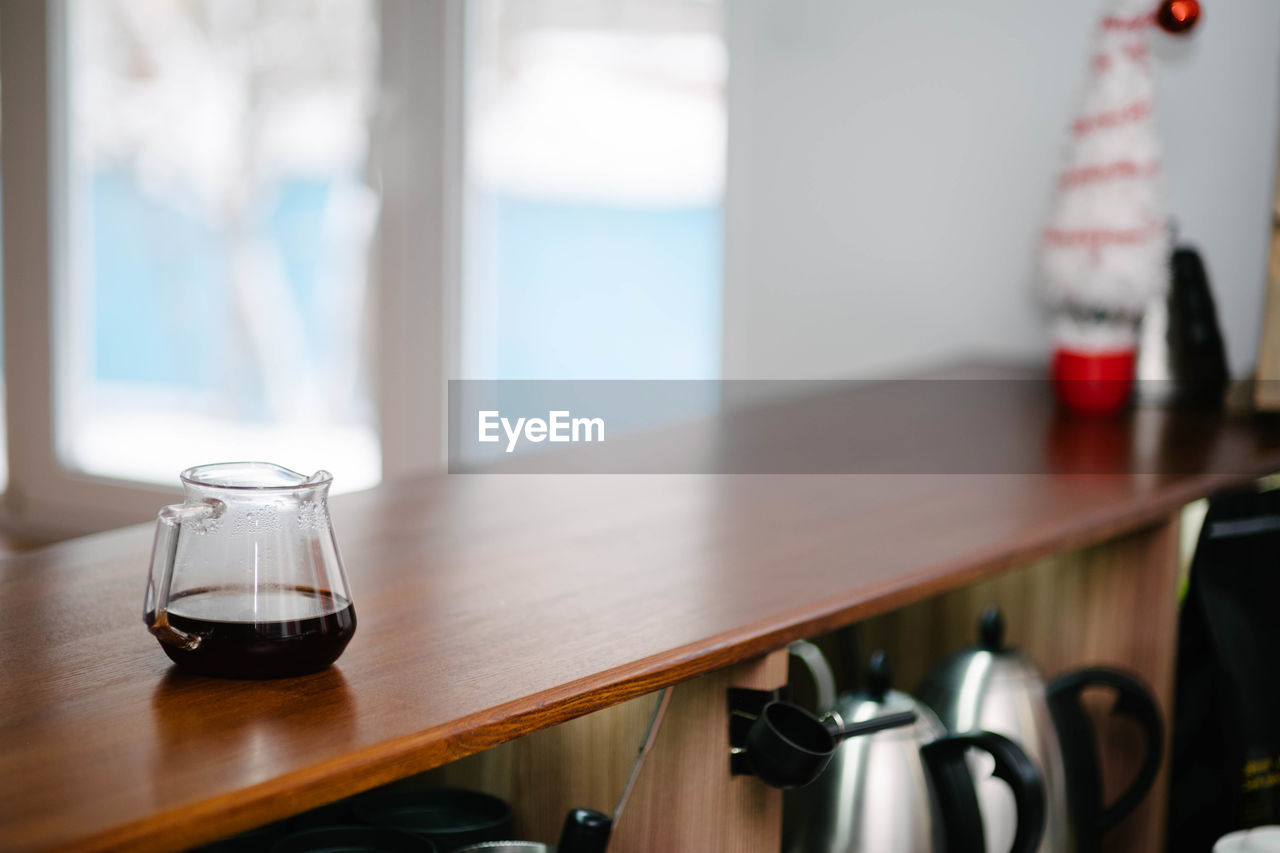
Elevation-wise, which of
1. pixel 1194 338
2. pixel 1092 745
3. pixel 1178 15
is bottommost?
pixel 1092 745

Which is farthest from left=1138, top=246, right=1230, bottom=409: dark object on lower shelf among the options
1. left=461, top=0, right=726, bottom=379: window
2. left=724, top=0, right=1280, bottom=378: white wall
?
left=461, top=0, right=726, bottom=379: window

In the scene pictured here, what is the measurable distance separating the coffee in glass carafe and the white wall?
182cm

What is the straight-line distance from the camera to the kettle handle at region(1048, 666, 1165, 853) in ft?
3.80

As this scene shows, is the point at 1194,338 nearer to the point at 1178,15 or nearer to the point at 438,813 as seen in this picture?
the point at 1178,15

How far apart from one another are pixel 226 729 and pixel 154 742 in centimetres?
4

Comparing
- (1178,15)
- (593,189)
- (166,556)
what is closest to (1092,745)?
(166,556)

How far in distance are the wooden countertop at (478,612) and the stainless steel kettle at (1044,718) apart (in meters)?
0.10

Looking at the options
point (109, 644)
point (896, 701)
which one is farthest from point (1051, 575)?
point (109, 644)

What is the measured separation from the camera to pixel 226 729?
0.69m

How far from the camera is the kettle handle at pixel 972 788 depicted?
890 mm

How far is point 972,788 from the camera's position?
0.94m

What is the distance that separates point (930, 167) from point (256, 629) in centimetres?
195

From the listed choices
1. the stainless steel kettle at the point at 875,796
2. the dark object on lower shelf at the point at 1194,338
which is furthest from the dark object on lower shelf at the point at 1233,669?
the dark object on lower shelf at the point at 1194,338

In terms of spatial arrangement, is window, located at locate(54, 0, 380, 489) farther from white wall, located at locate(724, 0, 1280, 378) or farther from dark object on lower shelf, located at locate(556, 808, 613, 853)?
dark object on lower shelf, located at locate(556, 808, 613, 853)
